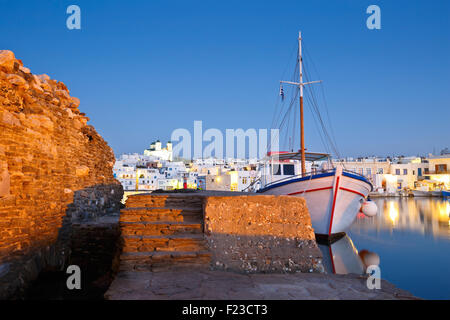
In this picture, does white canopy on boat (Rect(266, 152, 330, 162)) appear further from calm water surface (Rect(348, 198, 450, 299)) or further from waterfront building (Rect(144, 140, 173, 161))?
waterfront building (Rect(144, 140, 173, 161))

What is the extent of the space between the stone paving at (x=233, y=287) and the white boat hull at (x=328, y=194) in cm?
830

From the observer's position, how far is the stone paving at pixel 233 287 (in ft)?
11.8

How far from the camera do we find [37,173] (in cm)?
593

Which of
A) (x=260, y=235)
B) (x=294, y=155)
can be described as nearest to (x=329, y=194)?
(x=294, y=155)

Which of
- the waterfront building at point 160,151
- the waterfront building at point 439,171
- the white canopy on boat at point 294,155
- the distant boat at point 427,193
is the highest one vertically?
the waterfront building at point 160,151

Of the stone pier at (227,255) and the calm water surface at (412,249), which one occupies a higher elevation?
the stone pier at (227,255)

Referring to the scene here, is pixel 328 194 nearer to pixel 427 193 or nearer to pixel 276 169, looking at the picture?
pixel 276 169

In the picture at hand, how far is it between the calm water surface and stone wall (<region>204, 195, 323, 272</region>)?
6.05 m

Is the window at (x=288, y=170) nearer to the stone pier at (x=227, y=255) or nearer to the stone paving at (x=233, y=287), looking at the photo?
the stone pier at (x=227, y=255)

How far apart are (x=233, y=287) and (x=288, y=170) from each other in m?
14.5

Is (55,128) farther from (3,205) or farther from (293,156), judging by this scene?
(293,156)

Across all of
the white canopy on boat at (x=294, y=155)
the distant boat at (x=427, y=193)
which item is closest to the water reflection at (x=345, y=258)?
the white canopy on boat at (x=294, y=155)

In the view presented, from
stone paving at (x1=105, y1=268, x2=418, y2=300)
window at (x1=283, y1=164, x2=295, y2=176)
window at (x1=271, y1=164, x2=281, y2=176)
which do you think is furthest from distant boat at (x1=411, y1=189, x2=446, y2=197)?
stone paving at (x1=105, y1=268, x2=418, y2=300)

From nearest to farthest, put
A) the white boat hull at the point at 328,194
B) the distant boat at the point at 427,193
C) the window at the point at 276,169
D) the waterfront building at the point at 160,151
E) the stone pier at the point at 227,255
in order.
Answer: the stone pier at the point at 227,255, the white boat hull at the point at 328,194, the window at the point at 276,169, the distant boat at the point at 427,193, the waterfront building at the point at 160,151
